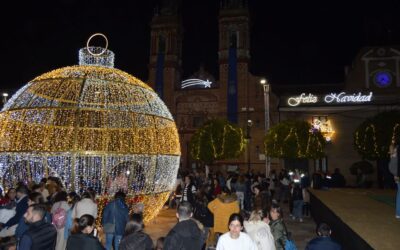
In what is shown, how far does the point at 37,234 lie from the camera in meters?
4.36

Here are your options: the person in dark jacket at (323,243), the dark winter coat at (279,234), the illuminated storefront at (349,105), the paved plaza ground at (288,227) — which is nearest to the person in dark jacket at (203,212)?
the paved plaza ground at (288,227)

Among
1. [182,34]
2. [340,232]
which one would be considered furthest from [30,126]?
[182,34]

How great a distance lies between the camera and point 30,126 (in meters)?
10.4

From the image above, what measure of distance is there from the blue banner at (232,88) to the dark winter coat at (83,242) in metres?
32.1

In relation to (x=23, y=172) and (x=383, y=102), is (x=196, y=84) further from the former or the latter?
(x=23, y=172)

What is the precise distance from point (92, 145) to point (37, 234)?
5.39 meters

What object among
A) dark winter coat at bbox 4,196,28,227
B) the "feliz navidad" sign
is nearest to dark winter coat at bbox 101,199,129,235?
dark winter coat at bbox 4,196,28,227

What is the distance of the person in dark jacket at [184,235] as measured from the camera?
430 cm

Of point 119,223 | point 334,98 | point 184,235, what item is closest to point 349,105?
point 334,98

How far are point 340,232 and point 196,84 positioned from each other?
3320cm

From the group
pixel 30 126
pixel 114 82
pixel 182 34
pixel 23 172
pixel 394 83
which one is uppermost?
pixel 182 34

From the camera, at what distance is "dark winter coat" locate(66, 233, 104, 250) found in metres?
4.10

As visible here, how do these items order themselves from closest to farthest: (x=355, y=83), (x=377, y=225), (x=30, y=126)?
(x=377, y=225), (x=30, y=126), (x=355, y=83)

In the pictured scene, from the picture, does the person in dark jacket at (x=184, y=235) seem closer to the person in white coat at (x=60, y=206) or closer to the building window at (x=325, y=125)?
the person in white coat at (x=60, y=206)
